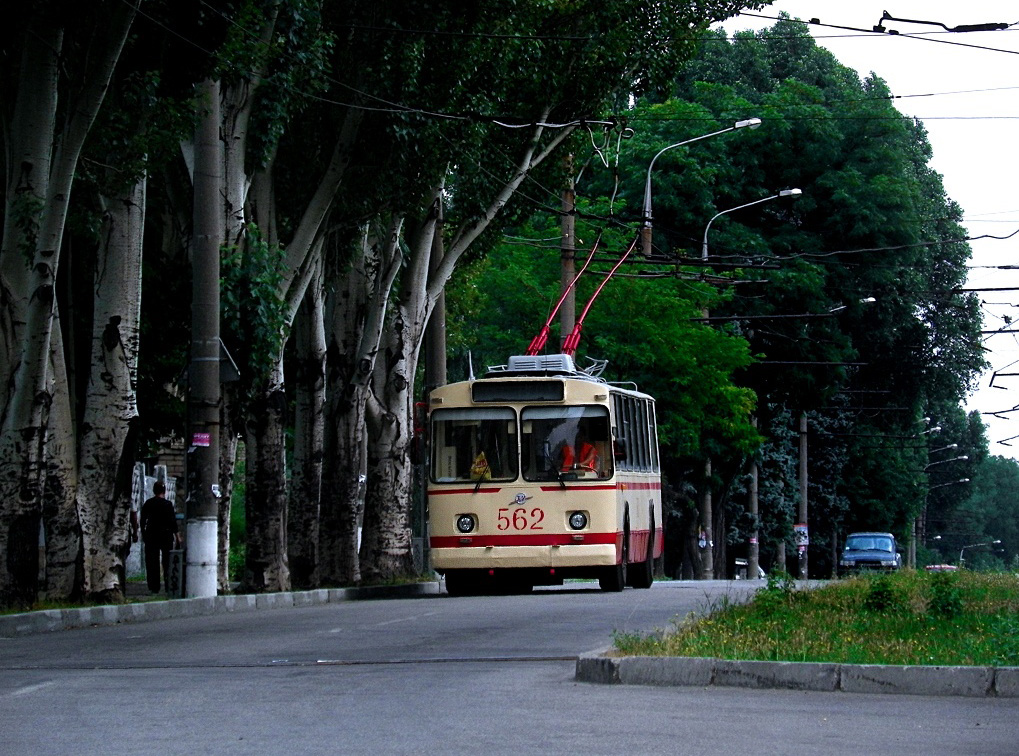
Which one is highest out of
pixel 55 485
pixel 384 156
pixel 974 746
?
pixel 384 156

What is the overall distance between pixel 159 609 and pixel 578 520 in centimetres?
668

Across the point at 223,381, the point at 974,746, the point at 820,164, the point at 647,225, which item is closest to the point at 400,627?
the point at 223,381

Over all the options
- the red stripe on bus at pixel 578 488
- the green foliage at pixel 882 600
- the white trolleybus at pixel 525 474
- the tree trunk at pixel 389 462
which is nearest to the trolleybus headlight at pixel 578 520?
the white trolleybus at pixel 525 474

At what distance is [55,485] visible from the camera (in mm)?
Answer: 20219

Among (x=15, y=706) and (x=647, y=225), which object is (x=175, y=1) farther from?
(x=647, y=225)

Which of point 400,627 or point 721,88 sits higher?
point 721,88

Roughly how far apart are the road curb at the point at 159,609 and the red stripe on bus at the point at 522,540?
172cm

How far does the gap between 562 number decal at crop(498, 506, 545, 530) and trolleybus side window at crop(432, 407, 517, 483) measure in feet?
1.57

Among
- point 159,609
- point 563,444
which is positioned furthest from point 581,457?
point 159,609

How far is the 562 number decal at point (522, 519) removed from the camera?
2516cm

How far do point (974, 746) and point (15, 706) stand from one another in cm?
528

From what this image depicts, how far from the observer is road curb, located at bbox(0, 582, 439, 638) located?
18.0 m

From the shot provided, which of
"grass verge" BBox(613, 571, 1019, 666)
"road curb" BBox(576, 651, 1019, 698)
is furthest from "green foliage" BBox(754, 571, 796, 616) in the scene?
"road curb" BBox(576, 651, 1019, 698)

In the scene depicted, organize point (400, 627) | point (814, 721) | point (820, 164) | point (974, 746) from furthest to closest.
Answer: point (820, 164)
point (400, 627)
point (814, 721)
point (974, 746)
